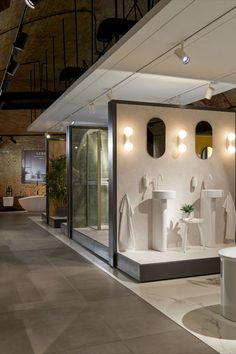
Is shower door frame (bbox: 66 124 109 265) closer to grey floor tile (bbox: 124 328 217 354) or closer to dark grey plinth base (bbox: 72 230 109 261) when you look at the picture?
dark grey plinth base (bbox: 72 230 109 261)

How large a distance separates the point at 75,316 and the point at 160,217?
232cm

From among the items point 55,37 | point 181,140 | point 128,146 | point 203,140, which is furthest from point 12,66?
point 203,140

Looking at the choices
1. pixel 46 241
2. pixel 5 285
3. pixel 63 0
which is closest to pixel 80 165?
pixel 46 241

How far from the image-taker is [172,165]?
577cm

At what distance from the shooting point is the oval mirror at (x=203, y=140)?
6043 mm

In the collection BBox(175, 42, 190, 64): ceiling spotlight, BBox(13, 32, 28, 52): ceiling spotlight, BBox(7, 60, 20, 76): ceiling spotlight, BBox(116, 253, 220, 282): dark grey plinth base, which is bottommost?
BBox(116, 253, 220, 282): dark grey plinth base

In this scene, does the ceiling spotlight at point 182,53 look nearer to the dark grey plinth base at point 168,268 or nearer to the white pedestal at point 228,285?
the white pedestal at point 228,285

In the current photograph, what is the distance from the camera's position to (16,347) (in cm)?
288

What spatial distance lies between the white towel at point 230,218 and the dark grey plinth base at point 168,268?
1.01 m

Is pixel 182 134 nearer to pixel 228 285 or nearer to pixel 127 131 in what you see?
pixel 127 131

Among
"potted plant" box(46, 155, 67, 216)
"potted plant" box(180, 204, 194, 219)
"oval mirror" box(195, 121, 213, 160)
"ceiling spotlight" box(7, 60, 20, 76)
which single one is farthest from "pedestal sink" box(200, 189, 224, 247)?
"potted plant" box(46, 155, 67, 216)

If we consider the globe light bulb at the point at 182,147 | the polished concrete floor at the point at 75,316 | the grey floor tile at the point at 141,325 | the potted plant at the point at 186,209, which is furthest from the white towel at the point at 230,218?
the grey floor tile at the point at 141,325

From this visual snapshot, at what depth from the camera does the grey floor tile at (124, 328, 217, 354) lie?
2812 mm

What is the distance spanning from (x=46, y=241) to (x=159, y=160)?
128 inches
